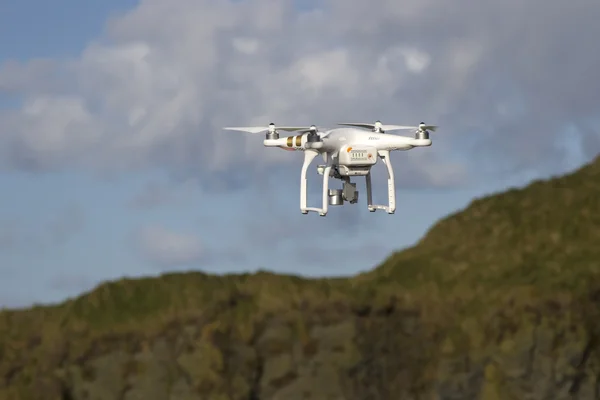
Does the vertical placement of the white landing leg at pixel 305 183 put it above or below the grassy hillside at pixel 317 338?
above

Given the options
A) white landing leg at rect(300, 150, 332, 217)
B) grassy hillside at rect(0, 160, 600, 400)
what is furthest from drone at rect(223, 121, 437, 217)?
grassy hillside at rect(0, 160, 600, 400)

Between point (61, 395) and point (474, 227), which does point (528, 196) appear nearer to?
point (474, 227)

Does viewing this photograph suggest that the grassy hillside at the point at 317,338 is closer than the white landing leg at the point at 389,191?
Yes

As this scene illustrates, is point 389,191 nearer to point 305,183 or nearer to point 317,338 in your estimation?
point 305,183

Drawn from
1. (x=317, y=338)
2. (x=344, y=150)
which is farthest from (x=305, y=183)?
(x=317, y=338)

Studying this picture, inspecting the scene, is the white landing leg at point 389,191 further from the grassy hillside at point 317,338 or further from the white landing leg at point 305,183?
the grassy hillside at point 317,338

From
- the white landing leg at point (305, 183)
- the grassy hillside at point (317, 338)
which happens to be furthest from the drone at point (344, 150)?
the grassy hillside at point (317, 338)

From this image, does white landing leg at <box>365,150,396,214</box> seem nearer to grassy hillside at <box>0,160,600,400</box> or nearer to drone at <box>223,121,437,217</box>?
drone at <box>223,121,437,217</box>
